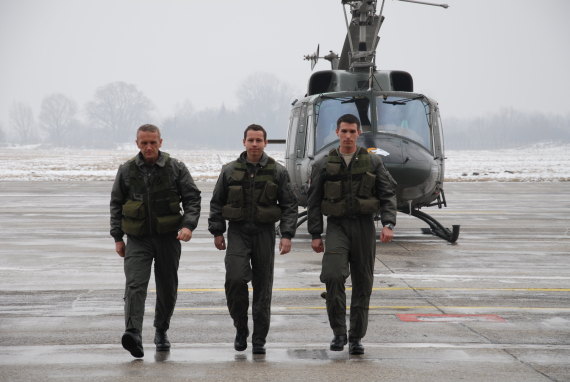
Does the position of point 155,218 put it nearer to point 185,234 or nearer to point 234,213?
point 185,234

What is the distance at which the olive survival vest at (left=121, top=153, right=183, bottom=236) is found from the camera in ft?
15.8

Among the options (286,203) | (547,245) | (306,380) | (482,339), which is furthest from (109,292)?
(547,245)

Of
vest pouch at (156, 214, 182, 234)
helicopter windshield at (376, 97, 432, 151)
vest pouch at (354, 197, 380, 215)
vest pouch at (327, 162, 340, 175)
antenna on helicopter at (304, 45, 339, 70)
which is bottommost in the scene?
vest pouch at (156, 214, 182, 234)

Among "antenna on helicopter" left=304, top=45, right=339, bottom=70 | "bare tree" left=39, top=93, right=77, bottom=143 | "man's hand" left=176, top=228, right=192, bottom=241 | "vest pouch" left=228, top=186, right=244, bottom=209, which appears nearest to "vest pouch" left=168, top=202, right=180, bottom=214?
"man's hand" left=176, top=228, right=192, bottom=241

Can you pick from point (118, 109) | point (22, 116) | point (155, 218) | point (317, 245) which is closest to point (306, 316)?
point (317, 245)

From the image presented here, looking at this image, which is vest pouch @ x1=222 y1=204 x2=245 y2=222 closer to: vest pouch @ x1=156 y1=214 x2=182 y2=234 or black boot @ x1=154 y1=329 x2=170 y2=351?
vest pouch @ x1=156 y1=214 x2=182 y2=234

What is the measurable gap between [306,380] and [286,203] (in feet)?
4.79

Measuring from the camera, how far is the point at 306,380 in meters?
4.07

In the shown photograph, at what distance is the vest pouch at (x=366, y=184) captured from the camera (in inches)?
194

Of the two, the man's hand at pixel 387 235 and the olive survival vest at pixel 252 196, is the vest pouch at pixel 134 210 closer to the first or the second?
the olive survival vest at pixel 252 196

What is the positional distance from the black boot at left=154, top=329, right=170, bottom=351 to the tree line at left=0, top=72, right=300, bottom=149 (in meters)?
111

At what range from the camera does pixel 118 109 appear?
134375mm

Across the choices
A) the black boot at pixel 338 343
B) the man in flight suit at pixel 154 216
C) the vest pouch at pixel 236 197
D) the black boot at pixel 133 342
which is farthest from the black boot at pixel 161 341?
the black boot at pixel 338 343

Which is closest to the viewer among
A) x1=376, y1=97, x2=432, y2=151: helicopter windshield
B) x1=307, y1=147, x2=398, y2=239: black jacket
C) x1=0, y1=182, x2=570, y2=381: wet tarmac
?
x1=0, y1=182, x2=570, y2=381: wet tarmac
